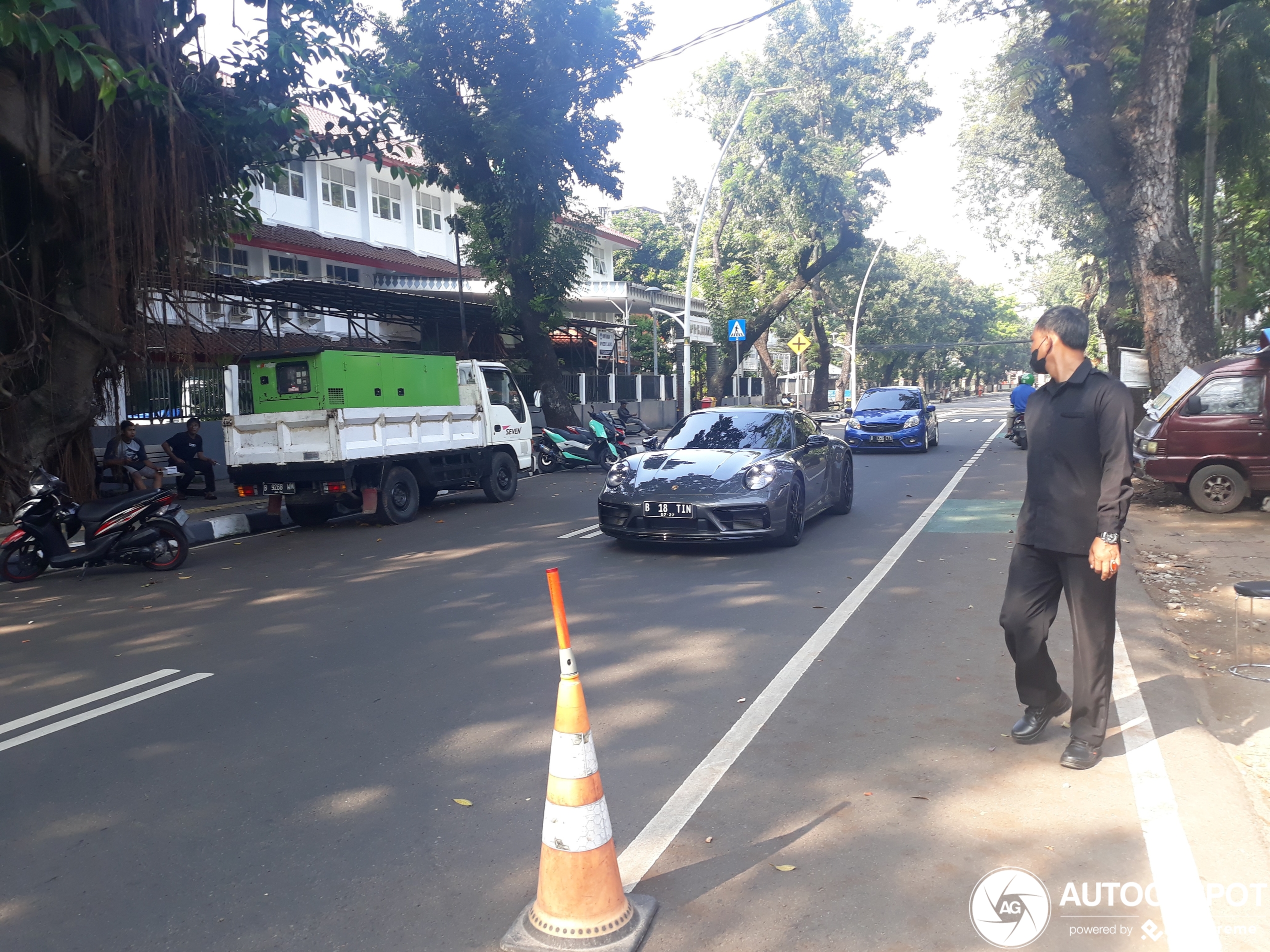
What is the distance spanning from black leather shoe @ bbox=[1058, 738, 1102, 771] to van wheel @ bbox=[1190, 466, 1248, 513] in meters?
9.17

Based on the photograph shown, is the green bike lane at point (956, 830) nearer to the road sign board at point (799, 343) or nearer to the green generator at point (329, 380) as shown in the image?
the green generator at point (329, 380)

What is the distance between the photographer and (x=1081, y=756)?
4.18 metres

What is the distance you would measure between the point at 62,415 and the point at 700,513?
8670 mm

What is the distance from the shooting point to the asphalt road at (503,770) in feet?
10.4

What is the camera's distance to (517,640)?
6.53 metres

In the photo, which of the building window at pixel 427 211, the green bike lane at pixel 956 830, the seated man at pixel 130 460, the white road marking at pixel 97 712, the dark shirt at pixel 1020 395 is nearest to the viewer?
the green bike lane at pixel 956 830

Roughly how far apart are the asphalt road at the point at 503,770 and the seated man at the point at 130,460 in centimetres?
671

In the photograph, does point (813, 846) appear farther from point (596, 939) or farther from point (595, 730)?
point (595, 730)

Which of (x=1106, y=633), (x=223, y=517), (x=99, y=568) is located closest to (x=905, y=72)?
(x=223, y=517)

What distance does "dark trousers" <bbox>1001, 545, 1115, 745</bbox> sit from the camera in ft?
13.7

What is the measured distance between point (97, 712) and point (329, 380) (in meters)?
7.43

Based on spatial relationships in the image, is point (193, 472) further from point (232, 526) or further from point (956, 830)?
point (956, 830)

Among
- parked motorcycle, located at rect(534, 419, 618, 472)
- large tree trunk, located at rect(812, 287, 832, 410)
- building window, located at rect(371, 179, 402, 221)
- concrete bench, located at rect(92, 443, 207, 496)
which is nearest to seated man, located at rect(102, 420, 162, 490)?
concrete bench, located at rect(92, 443, 207, 496)

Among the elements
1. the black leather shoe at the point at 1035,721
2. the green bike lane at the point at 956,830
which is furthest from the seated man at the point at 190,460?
the black leather shoe at the point at 1035,721
